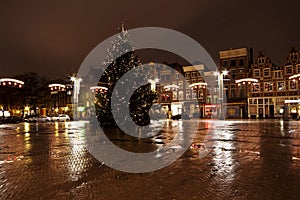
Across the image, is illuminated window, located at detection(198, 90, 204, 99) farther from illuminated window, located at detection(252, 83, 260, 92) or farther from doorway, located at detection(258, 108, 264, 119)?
doorway, located at detection(258, 108, 264, 119)

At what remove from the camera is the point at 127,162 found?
9156 millimetres

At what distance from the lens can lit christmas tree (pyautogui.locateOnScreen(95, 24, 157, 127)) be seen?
21422mm

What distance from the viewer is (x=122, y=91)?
70.7ft

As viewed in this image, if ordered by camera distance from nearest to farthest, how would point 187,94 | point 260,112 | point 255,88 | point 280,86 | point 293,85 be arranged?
point 293,85 < point 280,86 < point 260,112 < point 255,88 < point 187,94

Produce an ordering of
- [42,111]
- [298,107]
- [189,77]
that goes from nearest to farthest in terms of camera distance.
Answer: [298,107]
[189,77]
[42,111]

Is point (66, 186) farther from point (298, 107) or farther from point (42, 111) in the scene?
point (42, 111)

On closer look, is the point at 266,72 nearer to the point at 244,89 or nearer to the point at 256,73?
the point at 256,73

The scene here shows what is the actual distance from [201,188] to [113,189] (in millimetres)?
2007

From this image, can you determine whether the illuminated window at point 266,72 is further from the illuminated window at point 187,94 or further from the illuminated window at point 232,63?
the illuminated window at point 187,94

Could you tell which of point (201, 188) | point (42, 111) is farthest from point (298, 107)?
point (42, 111)

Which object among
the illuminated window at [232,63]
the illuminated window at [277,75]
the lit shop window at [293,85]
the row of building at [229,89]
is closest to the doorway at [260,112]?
the row of building at [229,89]

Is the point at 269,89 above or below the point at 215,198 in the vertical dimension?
above

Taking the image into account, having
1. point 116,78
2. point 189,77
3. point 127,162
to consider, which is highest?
point 189,77

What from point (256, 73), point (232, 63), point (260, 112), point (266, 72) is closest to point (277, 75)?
point (266, 72)
